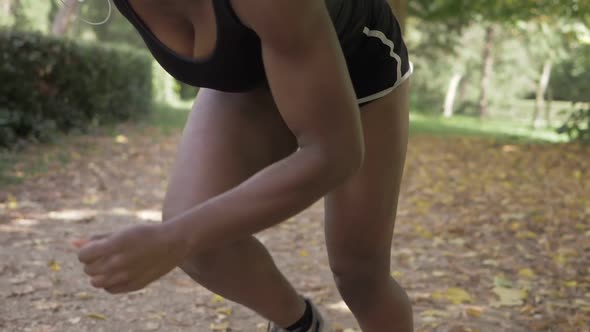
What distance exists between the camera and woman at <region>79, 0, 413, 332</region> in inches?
44.9

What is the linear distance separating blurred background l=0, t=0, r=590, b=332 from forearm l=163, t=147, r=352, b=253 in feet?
2.51

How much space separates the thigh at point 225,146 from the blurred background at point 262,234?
373 millimetres

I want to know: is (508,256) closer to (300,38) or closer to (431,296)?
(431,296)

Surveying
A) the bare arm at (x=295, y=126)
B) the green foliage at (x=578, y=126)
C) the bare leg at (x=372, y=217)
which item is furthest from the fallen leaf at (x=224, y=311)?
the green foliage at (x=578, y=126)

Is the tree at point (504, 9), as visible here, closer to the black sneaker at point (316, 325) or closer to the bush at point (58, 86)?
the bush at point (58, 86)

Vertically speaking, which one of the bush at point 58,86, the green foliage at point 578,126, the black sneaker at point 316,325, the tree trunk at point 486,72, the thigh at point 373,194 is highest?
the thigh at point 373,194

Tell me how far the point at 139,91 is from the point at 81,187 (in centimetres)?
777

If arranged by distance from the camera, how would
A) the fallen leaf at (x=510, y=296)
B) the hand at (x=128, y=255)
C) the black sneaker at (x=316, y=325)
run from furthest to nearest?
1. the fallen leaf at (x=510, y=296)
2. the black sneaker at (x=316, y=325)
3. the hand at (x=128, y=255)

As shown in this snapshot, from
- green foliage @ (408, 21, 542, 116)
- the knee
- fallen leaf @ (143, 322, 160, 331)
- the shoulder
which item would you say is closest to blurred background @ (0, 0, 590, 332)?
fallen leaf @ (143, 322, 160, 331)

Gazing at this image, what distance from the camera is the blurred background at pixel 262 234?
136 inches

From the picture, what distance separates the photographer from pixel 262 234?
5.38 m

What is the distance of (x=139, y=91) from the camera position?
14172mm

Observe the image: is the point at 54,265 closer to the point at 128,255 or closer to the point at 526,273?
the point at 526,273

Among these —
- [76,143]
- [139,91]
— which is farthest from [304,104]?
[139,91]
